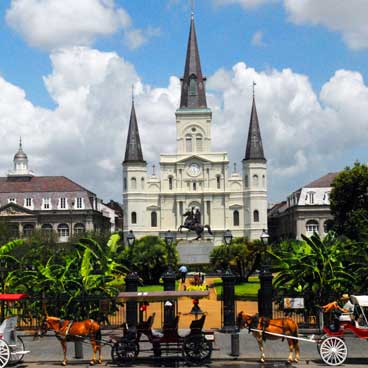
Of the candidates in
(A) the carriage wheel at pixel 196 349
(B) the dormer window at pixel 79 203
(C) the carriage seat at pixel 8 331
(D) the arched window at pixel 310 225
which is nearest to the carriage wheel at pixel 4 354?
(C) the carriage seat at pixel 8 331

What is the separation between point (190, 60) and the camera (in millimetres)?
114375

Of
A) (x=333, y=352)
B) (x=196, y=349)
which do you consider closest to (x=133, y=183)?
(x=196, y=349)

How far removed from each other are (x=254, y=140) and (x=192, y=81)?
45.4 feet

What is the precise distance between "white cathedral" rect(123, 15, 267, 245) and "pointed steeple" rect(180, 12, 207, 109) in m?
2.17

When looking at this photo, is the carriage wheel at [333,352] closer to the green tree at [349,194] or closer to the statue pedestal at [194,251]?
the green tree at [349,194]

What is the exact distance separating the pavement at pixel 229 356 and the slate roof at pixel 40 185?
8628cm

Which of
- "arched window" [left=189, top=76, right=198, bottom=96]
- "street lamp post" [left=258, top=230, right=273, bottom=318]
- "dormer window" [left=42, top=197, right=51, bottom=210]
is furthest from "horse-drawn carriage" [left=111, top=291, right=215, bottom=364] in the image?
"arched window" [left=189, top=76, right=198, bottom=96]

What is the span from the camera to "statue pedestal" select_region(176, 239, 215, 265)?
79375mm

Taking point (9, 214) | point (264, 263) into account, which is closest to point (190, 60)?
point (9, 214)

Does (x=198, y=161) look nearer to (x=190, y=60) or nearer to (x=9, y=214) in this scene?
(x=190, y=60)

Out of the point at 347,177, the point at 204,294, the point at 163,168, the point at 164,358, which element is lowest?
the point at 164,358

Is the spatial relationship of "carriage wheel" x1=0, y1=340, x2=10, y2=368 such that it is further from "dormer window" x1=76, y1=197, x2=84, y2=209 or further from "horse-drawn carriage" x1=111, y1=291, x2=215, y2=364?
"dormer window" x1=76, y1=197, x2=84, y2=209

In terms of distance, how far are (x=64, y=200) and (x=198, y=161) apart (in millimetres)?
21462

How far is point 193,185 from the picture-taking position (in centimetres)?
11156
